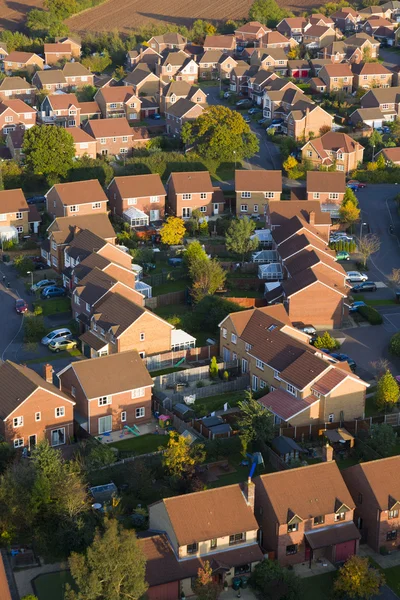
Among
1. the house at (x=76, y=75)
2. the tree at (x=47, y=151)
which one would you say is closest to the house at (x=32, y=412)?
the tree at (x=47, y=151)

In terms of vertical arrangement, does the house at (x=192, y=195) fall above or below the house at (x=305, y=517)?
above

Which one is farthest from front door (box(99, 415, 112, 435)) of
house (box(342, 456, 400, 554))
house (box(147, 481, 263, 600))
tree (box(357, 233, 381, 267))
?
tree (box(357, 233, 381, 267))

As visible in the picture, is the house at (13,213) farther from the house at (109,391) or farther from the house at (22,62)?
the house at (22,62)

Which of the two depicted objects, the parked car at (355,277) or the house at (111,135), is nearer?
the parked car at (355,277)

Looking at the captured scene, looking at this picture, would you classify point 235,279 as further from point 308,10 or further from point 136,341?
point 308,10

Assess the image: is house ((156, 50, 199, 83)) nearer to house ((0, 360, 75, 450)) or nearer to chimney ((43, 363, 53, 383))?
chimney ((43, 363, 53, 383))
